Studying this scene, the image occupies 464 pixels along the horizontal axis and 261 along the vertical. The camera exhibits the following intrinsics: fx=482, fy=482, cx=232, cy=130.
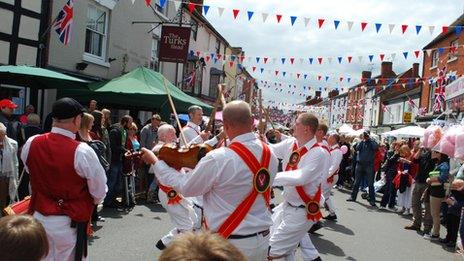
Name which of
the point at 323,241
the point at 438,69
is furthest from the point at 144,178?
the point at 438,69

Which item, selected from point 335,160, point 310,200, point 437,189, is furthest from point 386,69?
point 310,200

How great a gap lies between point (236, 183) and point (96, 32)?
12.7m

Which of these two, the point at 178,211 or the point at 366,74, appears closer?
the point at 178,211

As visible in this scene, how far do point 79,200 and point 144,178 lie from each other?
7.05 m

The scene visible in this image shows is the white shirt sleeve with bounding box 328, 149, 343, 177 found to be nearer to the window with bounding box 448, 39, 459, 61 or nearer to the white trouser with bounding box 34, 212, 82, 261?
the white trouser with bounding box 34, 212, 82, 261

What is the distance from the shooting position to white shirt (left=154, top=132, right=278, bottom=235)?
337 centimetres

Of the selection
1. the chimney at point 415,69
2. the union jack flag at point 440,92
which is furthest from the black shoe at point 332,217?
the chimney at point 415,69

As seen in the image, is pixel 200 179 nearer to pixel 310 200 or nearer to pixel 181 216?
pixel 310 200

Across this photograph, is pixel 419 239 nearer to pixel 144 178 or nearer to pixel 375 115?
pixel 144 178

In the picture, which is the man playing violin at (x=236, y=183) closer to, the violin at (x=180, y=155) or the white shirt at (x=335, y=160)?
the violin at (x=180, y=155)

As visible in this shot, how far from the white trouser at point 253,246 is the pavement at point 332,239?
290cm

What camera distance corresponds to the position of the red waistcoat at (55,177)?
3549 millimetres

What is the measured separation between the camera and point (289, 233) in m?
5.07

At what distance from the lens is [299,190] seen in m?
5.21
